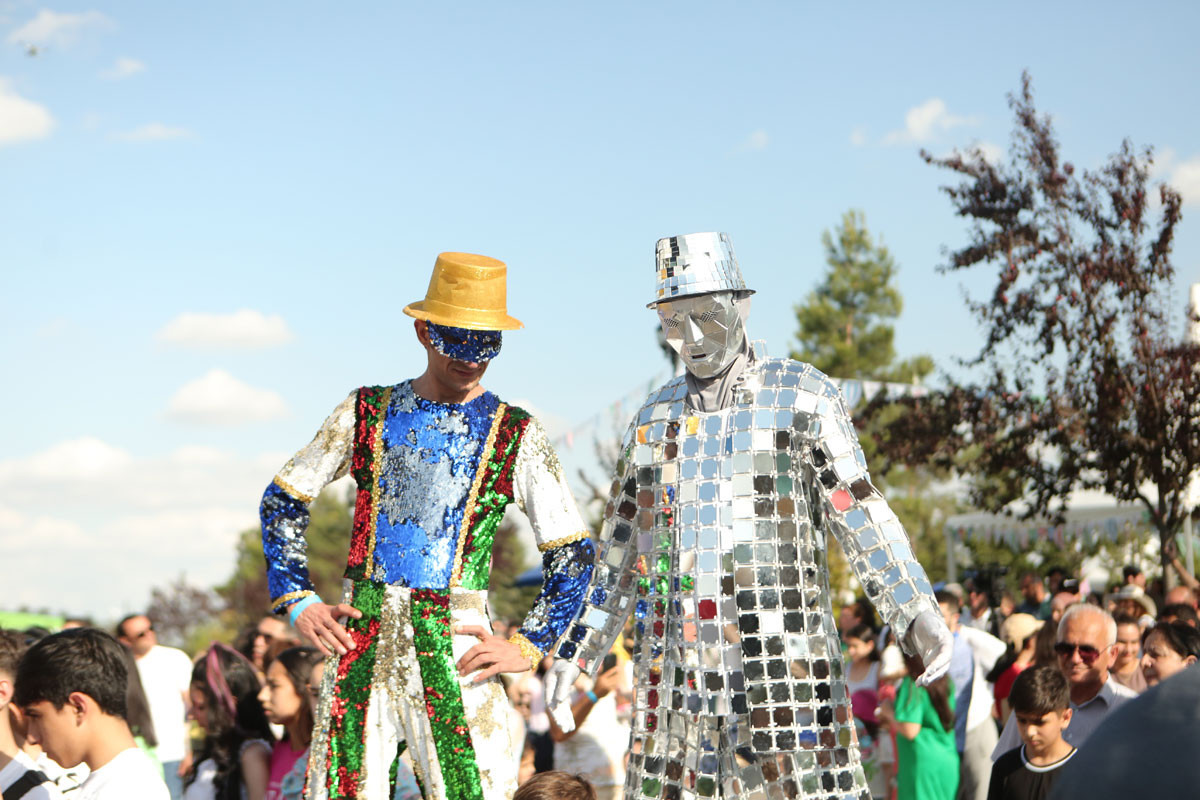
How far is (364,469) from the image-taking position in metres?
3.68

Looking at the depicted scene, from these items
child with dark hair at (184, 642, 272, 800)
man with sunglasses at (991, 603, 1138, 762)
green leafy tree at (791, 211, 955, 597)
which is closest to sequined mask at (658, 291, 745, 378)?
man with sunglasses at (991, 603, 1138, 762)

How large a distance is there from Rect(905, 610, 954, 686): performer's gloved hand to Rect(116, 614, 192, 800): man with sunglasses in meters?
5.10

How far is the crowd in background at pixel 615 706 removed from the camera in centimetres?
468

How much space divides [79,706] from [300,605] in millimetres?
607

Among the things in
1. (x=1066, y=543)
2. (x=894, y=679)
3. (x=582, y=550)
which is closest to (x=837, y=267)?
(x=1066, y=543)

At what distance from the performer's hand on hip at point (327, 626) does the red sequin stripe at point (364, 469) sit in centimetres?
10

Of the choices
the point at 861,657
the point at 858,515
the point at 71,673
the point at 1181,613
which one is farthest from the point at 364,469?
the point at 1181,613

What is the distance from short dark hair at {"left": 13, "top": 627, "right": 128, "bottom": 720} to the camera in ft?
11.4

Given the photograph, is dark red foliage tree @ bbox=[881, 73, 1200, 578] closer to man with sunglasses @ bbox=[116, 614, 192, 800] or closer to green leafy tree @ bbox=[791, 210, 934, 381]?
man with sunglasses @ bbox=[116, 614, 192, 800]

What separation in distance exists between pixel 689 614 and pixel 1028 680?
2015mm

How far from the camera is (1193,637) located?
5344 millimetres

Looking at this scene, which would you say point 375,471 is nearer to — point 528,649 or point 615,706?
point 528,649

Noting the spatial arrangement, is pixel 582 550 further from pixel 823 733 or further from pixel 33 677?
pixel 33 677

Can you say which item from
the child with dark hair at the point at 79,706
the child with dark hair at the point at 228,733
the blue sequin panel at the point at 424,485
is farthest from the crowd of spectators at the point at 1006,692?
the child with dark hair at the point at 228,733
